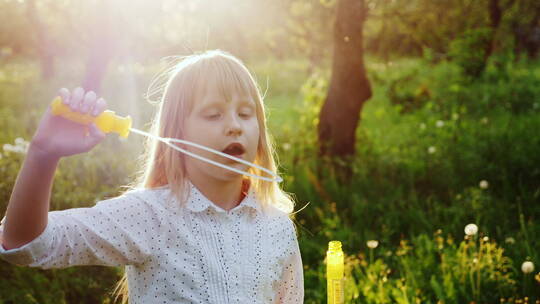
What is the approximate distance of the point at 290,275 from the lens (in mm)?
1985

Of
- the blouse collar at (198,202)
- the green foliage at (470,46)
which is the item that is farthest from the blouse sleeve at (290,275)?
the green foliage at (470,46)

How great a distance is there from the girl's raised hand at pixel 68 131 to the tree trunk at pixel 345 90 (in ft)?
11.5

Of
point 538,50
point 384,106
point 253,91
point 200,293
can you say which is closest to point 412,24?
point 384,106

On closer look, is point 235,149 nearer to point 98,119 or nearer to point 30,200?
point 98,119

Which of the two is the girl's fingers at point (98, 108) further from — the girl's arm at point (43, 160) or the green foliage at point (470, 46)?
the green foliage at point (470, 46)

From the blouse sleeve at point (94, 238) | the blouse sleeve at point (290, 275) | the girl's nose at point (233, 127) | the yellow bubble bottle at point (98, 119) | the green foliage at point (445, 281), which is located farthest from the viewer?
the green foliage at point (445, 281)

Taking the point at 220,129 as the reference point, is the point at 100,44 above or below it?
above

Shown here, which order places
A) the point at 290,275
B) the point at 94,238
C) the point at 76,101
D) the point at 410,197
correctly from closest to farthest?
the point at 76,101 < the point at 94,238 < the point at 290,275 < the point at 410,197

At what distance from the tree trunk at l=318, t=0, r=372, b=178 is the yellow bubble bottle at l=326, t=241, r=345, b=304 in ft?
10.0

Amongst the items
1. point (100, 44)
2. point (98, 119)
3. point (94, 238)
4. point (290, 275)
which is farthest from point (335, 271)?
point (100, 44)

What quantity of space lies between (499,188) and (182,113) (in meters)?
3.10

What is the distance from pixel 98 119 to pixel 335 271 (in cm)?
75

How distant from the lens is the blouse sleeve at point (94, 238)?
53.6 inches

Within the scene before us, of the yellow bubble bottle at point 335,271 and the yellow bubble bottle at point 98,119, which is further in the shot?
the yellow bubble bottle at point 335,271
